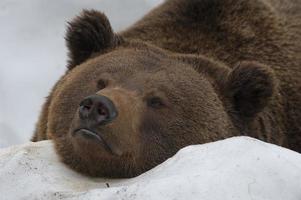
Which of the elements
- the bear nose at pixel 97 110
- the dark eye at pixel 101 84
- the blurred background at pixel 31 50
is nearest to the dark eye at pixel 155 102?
the dark eye at pixel 101 84

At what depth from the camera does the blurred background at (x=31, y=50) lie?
7.07 m

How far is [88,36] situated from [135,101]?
91 cm

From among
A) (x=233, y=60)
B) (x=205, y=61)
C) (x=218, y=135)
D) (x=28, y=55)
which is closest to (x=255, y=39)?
(x=233, y=60)

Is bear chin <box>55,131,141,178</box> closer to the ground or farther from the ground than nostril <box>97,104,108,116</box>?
closer to the ground

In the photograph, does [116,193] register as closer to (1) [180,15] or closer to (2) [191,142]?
(2) [191,142]

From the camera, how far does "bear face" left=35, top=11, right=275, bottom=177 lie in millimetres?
3752

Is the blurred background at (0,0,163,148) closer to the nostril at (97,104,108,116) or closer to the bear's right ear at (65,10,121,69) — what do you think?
the bear's right ear at (65,10,121,69)

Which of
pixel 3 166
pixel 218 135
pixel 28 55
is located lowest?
pixel 28 55

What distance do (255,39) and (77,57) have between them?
3.99 feet

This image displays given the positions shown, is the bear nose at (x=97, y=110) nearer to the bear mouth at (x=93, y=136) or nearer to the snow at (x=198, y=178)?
the bear mouth at (x=93, y=136)

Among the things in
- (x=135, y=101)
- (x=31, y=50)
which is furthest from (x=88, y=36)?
(x=31, y=50)

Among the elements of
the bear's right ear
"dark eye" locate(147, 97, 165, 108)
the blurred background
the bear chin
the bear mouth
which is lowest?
the blurred background

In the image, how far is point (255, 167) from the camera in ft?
10.4

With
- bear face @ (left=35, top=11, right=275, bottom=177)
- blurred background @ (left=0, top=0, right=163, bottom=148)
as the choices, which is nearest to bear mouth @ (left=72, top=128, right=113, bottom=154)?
bear face @ (left=35, top=11, right=275, bottom=177)
